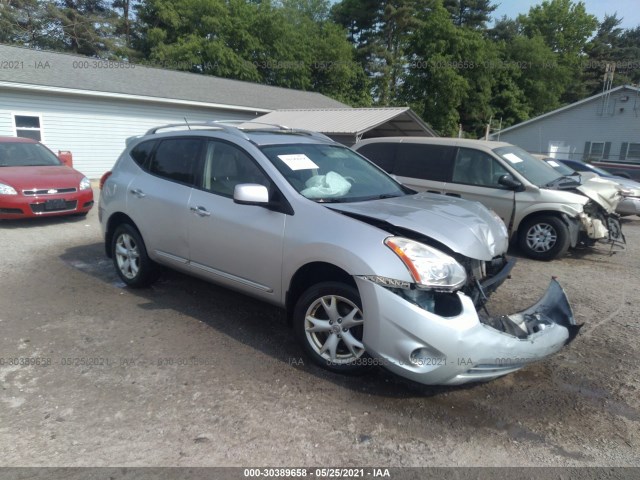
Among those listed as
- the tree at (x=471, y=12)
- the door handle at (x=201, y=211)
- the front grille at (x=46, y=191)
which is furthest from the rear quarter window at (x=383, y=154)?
the tree at (x=471, y=12)

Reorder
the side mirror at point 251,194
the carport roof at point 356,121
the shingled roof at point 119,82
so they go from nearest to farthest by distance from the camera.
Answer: the side mirror at point 251,194
the shingled roof at point 119,82
the carport roof at point 356,121

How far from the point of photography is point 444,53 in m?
40.2

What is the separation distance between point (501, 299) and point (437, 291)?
8.64ft

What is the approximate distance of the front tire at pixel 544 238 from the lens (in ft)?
23.3

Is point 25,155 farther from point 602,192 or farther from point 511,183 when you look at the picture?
point 602,192

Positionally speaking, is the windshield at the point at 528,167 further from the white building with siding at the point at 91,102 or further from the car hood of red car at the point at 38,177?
the white building with siding at the point at 91,102

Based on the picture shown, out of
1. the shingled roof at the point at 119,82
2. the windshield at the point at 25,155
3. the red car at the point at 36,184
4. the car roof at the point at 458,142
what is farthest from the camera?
the shingled roof at the point at 119,82

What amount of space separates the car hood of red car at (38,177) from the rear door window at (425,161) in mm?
6091

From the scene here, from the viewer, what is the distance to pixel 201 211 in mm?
4402

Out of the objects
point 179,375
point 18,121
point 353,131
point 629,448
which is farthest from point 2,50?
point 629,448

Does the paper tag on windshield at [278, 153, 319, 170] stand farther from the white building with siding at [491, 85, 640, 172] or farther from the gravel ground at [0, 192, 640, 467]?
the white building with siding at [491, 85, 640, 172]

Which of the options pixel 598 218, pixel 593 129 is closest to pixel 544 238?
pixel 598 218

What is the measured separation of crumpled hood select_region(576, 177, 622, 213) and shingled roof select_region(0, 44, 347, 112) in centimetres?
1519

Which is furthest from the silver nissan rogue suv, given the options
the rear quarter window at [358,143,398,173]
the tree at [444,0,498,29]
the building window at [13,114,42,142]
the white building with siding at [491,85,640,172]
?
the tree at [444,0,498,29]
